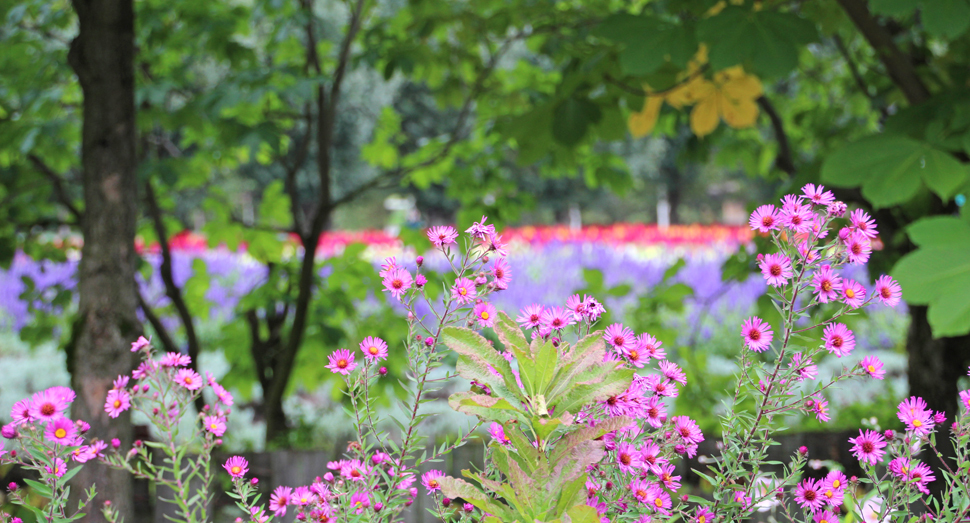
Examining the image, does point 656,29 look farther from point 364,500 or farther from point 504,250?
point 364,500

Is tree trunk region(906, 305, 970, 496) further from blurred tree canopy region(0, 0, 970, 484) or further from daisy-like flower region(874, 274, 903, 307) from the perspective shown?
daisy-like flower region(874, 274, 903, 307)

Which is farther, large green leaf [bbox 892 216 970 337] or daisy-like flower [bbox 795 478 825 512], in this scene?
large green leaf [bbox 892 216 970 337]

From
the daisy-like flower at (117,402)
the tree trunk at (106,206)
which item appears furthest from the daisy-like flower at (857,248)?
the tree trunk at (106,206)

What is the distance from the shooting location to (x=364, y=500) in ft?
2.58

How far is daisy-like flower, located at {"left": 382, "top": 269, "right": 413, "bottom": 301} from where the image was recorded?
2.31 ft

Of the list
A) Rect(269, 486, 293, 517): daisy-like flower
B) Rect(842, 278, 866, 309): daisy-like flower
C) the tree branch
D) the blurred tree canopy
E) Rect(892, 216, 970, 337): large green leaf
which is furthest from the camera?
the tree branch

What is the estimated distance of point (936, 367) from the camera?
96.3 inches

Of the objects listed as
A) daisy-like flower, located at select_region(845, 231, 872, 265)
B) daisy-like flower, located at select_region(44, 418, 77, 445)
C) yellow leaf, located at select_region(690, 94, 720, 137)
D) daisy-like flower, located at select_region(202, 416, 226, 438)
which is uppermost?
yellow leaf, located at select_region(690, 94, 720, 137)

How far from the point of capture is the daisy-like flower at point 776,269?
71cm

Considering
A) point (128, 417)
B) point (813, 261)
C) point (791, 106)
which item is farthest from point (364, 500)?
point (791, 106)

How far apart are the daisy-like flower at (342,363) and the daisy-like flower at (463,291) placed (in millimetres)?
126

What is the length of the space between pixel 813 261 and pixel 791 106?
457cm

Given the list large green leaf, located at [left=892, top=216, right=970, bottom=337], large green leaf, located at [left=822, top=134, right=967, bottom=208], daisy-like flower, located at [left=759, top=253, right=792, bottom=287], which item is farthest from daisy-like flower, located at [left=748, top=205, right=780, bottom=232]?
large green leaf, located at [left=822, top=134, right=967, bottom=208]

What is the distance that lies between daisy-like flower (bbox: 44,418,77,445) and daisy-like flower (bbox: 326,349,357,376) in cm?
26
